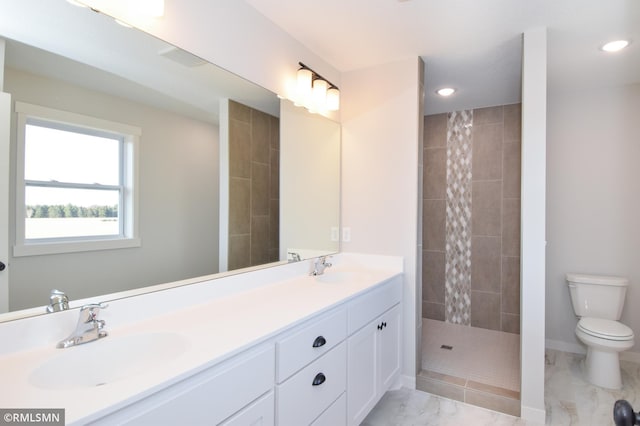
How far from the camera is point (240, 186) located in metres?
1.84

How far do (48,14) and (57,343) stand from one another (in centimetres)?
109

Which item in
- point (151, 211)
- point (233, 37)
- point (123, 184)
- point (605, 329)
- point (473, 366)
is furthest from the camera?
point (473, 366)

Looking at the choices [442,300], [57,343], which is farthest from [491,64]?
[57,343]

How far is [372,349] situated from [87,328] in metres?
1.45

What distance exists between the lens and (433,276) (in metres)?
3.71

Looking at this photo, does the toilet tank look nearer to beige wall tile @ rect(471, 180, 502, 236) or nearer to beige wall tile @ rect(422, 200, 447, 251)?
beige wall tile @ rect(471, 180, 502, 236)

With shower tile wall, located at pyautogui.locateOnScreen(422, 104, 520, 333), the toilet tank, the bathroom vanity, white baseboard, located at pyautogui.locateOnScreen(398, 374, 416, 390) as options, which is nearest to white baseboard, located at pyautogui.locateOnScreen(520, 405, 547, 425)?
white baseboard, located at pyautogui.locateOnScreen(398, 374, 416, 390)

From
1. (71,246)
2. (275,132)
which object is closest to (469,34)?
(275,132)

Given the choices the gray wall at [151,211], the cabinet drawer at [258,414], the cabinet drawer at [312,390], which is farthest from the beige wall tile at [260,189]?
the cabinet drawer at [258,414]

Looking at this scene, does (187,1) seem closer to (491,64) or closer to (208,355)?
(208,355)

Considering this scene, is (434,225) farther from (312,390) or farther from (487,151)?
(312,390)

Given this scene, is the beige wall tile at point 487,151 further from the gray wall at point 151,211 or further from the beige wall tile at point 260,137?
the gray wall at point 151,211

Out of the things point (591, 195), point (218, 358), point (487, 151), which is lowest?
point (218, 358)

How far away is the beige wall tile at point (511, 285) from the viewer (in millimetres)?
3304
